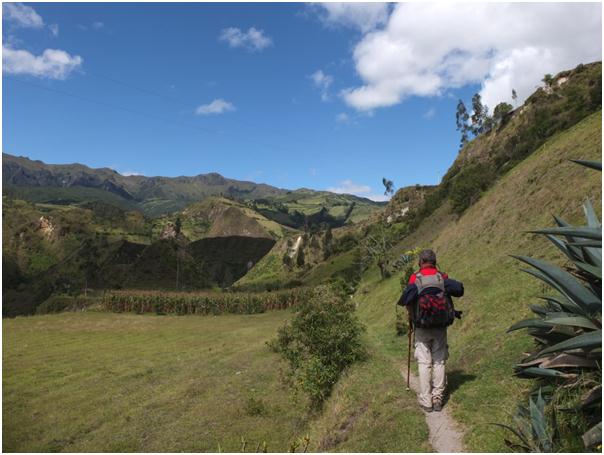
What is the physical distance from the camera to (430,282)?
315 inches

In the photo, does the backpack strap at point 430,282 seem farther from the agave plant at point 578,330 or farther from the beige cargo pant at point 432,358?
the agave plant at point 578,330

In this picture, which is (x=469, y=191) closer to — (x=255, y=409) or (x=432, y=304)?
(x=255, y=409)

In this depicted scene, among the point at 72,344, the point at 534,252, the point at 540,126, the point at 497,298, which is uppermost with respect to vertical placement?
the point at 540,126

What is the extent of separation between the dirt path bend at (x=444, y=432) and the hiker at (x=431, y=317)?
24 centimetres

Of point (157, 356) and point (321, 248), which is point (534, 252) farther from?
point (321, 248)

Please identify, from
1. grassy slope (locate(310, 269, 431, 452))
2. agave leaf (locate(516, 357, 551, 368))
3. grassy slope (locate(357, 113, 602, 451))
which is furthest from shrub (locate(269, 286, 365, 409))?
agave leaf (locate(516, 357, 551, 368))

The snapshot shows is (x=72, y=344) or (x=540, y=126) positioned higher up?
(x=540, y=126)

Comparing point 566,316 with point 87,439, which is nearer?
point 566,316

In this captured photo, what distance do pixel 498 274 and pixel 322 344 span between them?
9.83 metres

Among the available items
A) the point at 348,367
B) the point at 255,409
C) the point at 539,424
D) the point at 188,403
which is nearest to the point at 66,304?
the point at 188,403

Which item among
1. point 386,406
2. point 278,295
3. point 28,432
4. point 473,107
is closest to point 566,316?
point 386,406

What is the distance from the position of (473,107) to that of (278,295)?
3591 inches

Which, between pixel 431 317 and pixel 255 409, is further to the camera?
pixel 255 409

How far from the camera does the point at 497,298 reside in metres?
16.5
